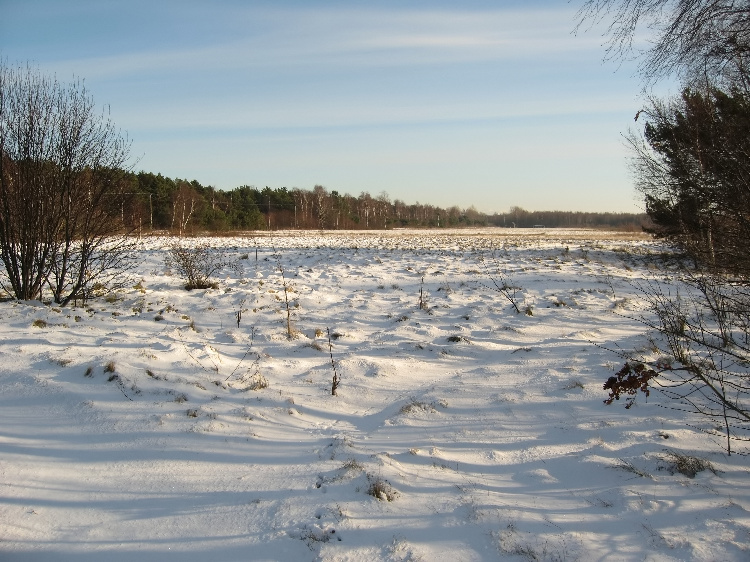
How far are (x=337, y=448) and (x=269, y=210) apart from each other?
53643 millimetres

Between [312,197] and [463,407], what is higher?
[312,197]

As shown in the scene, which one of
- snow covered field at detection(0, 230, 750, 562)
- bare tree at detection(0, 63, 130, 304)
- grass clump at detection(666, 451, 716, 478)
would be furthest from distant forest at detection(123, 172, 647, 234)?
grass clump at detection(666, 451, 716, 478)

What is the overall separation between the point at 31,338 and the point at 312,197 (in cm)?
5861

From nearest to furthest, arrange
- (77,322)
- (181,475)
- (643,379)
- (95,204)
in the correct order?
(643,379) → (181,475) → (77,322) → (95,204)

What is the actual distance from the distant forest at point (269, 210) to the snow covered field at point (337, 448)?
4563 mm

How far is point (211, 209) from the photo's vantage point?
41375 mm

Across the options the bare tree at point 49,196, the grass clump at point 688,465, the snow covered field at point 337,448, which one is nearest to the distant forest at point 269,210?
the bare tree at point 49,196

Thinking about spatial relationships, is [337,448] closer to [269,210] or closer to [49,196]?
[49,196]

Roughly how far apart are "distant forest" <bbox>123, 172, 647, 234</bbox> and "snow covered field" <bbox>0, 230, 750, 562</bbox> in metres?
4.56

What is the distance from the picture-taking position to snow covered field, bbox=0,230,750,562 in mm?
2752

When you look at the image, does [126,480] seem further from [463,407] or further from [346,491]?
[463,407]

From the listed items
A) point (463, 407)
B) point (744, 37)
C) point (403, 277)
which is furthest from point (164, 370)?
point (403, 277)

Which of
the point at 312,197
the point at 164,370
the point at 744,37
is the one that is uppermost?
the point at 312,197

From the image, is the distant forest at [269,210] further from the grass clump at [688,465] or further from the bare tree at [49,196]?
the grass clump at [688,465]
